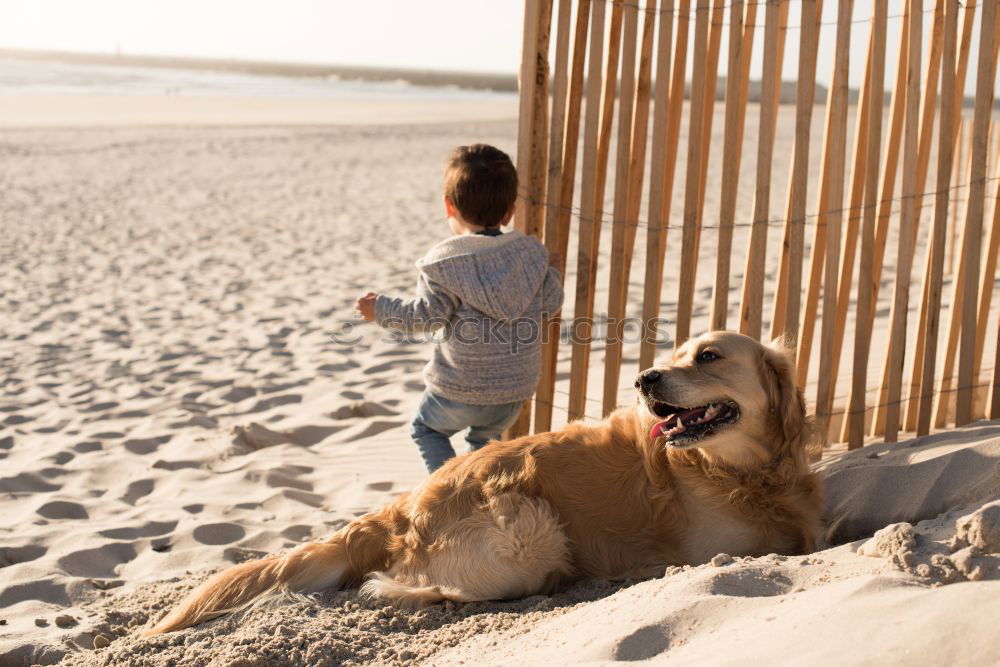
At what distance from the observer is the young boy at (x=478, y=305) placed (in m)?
3.63

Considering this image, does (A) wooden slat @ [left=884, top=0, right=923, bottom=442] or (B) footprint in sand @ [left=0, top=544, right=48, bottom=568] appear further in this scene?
(B) footprint in sand @ [left=0, top=544, right=48, bottom=568]

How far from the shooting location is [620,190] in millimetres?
3924

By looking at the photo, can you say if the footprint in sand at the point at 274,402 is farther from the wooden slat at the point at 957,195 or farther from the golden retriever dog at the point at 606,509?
the wooden slat at the point at 957,195

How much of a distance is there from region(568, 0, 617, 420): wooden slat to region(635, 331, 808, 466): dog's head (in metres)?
0.97

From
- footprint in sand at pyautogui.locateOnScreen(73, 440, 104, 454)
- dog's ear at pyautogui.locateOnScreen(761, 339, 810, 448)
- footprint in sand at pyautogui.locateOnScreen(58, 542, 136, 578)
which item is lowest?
footprint in sand at pyautogui.locateOnScreen(58, 542, 136, 578)

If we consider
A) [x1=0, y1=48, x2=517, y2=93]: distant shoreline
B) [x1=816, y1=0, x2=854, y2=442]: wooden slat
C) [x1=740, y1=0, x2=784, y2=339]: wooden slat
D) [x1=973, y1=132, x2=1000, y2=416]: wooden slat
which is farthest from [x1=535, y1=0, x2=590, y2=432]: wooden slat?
[x1=0, y1=48, x2=517, y2=93]: distant shoreline

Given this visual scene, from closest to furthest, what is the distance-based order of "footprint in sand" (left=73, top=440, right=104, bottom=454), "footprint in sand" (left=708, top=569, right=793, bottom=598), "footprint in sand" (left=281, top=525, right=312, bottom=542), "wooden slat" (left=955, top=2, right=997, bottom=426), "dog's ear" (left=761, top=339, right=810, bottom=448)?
"footprint in sand" (left=708, top=569, right=793, bottom=598)
"dog's ear" (left=761, top=339, right=810, bottom=448)
"wooden slat" (left=955, top=2, right=997, bottom=426)
"footprint in sand" (left=281, top=525, right=312, bottom=542)
"footprint in sand" (left=73, top=440, right=104, bottom=454)

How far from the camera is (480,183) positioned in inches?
142

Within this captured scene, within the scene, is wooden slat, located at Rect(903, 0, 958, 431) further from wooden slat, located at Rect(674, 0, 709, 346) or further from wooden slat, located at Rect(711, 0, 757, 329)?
wooden slat, located at Rect(674, 0, 709, 346)

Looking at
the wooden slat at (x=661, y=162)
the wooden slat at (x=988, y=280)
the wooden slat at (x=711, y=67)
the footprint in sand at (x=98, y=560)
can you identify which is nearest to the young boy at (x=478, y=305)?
the wooden slat at (x=661, y=162)

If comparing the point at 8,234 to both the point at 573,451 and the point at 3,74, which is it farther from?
the point at 3,74

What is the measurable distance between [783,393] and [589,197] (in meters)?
1.22

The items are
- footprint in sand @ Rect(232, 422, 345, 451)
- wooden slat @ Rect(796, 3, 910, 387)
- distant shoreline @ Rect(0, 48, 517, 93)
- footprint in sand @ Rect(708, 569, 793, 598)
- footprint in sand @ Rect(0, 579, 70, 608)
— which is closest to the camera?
footprint in sand @ Rect(708, 569, 793, 598)

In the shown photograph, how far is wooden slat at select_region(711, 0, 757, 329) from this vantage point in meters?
3.63
